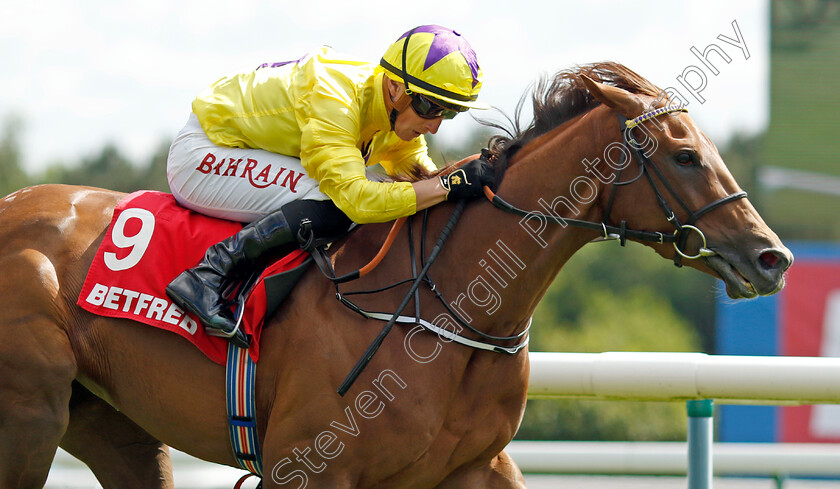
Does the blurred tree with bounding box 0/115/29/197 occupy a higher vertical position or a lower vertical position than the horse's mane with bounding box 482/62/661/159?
lower

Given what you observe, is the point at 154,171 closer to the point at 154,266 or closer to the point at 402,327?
the point at 154,266

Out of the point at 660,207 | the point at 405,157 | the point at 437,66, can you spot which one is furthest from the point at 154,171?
the point at 660,207

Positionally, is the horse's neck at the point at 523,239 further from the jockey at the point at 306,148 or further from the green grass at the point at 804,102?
the green grass at the point at 804,102

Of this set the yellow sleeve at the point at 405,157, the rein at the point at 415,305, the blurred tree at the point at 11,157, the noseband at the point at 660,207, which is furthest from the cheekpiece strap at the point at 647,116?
the blurred tree at the point at 11,157

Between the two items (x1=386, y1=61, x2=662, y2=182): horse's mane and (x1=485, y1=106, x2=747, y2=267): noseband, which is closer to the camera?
(x1=485, y1=106, x2=747, y2=267): noseband

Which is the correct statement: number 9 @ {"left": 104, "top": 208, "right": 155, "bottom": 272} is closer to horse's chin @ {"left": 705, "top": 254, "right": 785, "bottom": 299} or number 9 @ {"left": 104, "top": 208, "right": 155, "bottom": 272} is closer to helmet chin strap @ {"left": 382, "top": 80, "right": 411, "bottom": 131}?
helmet chin strap @ {"left": 382, "top": 80, "right": 411, "bottom": 131}

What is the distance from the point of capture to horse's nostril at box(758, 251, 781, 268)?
10.8ft

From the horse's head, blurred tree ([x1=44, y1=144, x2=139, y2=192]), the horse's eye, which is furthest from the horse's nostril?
blurred tree ([x1=44, y1=144, x2=139, y2=192])

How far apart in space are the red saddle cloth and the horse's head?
1.32 m

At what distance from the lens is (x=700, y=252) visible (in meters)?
3.37

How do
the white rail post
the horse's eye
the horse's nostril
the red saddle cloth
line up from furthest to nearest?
the white rail post
the red saddle cloth
the horse's eye
the horse's nostril

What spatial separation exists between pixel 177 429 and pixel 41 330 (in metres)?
0.69

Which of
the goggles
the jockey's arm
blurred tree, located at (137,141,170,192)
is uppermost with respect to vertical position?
the goggles

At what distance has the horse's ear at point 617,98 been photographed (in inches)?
138
